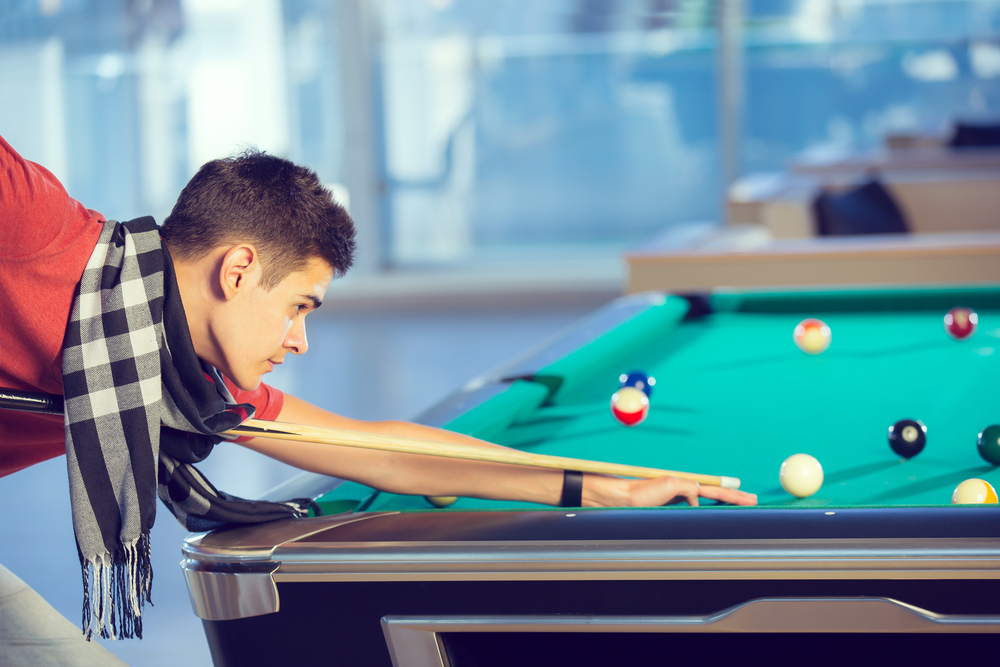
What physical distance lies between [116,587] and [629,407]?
2.79 feet

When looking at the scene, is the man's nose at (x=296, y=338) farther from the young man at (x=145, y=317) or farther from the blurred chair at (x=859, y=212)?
the blurred chair at (x=859, y=212)

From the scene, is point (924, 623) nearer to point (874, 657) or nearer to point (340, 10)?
point (874, 657)

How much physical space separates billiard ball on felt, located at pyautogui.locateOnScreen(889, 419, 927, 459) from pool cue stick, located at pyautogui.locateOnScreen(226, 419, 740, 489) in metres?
0.30

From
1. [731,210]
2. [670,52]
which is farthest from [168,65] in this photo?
[731,210]

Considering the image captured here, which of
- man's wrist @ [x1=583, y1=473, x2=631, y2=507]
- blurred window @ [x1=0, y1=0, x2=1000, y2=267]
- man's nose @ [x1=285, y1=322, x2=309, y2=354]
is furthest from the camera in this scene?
blurred window @ [x1=0, y1=0, x2=1000, y2=267]

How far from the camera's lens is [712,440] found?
5.08 ft

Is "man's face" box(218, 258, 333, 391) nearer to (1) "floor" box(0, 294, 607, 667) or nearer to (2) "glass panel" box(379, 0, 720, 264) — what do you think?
(1) "floor" box(0, 294, 607, 667)

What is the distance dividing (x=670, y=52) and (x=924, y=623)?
20.4 feet

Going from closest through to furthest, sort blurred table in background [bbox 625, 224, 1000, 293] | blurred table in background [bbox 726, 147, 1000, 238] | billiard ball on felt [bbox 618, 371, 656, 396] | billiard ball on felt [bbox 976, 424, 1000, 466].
A: billiard ball on felt [bbox 976, 424, 1000, 466] → billiard ball on felt [bbox 618, 371, 656, 396] → blurred table in background [bbox 625, 224, 1000, 293] → blurred table in background [bbox 726, 147, 1000, 238]

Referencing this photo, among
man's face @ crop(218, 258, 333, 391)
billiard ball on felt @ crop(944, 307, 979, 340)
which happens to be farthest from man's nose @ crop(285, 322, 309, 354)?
billiard ball on felt @ crop(944, 307, 979, 340)

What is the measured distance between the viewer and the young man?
3.28 feet

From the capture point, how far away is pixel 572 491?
48.0 inches

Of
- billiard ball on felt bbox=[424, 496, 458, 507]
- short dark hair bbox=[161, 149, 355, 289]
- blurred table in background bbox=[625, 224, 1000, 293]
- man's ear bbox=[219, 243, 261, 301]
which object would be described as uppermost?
short dark hair bbox=[161, 149, 355, 289]

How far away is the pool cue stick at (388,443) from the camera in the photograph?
1016 mm
